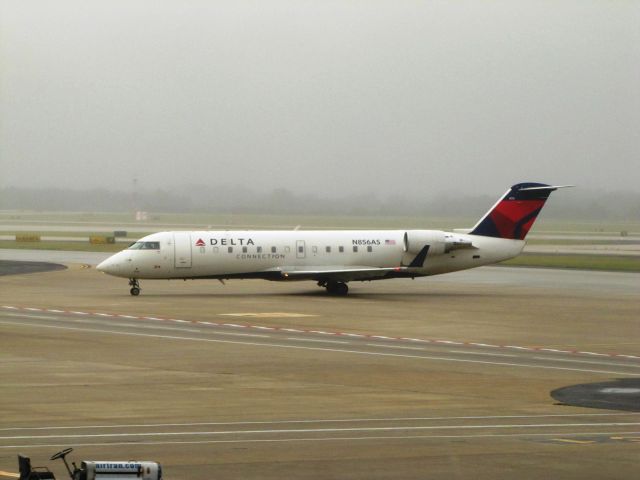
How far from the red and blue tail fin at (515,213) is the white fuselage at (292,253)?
1.58 ft

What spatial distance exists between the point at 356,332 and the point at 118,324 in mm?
8985

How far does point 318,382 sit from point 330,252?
29466 millimetres

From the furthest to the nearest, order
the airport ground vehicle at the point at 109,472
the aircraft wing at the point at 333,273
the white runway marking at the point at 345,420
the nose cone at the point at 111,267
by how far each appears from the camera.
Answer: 1. the aircraft wing at the point at 333,273
2. the nose cone at the point at 111,267
3. the white runway marking at the point at 345,420
4. the airport ground vehicle at the point at 109,472

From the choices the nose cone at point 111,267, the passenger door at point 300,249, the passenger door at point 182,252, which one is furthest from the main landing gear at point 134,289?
the passenger door at point 300,249

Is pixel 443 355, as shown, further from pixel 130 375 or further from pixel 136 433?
pixel 136 433

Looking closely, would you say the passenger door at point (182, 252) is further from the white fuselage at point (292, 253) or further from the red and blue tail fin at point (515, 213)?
the red and blue tail fin at point (515, 213)

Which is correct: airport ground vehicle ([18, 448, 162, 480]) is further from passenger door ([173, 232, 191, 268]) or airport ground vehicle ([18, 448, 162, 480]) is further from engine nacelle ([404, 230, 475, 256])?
engine nacelle ([404, 230, 475, 256])

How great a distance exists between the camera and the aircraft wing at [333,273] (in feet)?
189

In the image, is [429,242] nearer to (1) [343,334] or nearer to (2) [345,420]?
(1) [343,334]

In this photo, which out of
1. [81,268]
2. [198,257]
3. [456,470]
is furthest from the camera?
[81,268]

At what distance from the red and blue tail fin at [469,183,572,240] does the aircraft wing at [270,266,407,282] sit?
5.73 metres

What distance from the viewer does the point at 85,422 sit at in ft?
75.8

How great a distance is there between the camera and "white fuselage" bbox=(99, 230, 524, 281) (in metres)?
56.0

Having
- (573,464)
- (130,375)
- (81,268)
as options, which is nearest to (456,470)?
(573,464)
